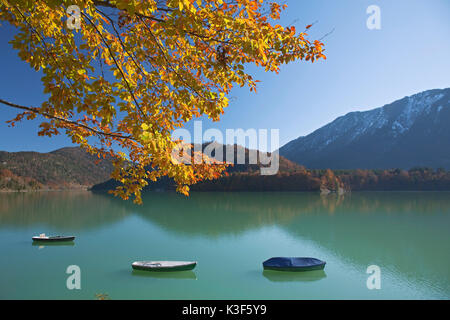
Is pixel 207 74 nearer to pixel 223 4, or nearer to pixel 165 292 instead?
pixel 223 4

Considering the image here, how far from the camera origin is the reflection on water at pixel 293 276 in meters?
11.2

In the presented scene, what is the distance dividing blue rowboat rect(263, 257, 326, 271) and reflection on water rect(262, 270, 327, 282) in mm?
255

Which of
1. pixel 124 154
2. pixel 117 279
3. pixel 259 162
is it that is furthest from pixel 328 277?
pixel 259 162

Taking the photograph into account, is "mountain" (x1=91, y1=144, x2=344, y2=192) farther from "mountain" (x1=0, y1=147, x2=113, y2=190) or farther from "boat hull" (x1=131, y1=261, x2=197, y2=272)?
"boat hull" (x1=131, y1=261, x2=197, y2=272)

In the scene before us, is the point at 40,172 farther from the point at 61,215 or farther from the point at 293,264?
the point at 293,264

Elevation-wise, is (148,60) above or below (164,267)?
above

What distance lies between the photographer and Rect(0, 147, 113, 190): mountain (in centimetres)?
12705

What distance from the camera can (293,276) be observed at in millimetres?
11484

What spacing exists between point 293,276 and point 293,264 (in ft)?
1.59

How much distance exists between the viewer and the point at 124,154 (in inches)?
153

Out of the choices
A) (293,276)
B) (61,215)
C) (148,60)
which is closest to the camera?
(148,60)

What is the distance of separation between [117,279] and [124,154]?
30.5 feet

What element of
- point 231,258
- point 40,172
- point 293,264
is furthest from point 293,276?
point 40,172

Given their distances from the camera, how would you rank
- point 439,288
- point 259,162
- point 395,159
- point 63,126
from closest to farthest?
point 63,126
point 439,288
point 259,162
point 395,159
